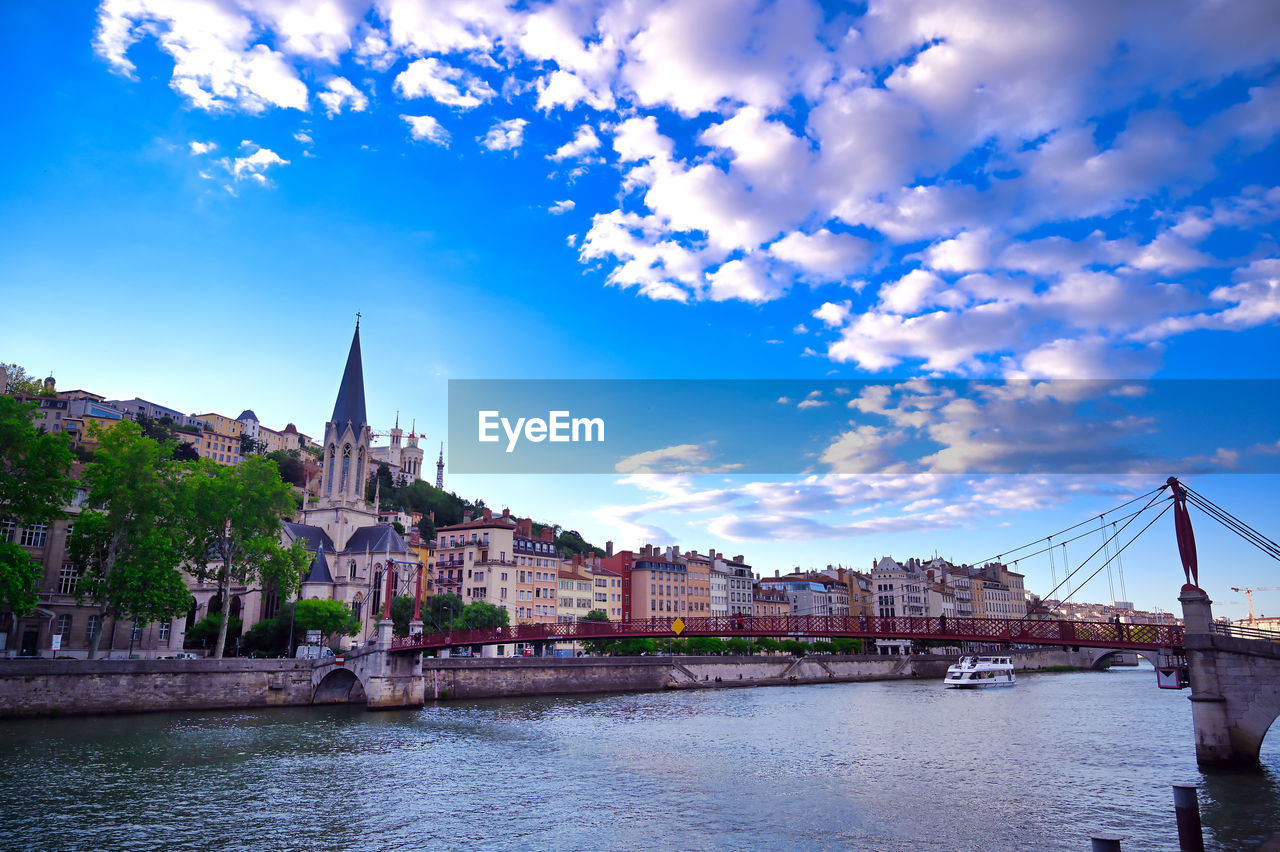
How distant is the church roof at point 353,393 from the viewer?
89.3m

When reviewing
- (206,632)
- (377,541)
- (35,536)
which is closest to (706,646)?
(377,541)

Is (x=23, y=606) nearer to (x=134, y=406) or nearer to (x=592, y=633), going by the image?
(x=592, y=633)

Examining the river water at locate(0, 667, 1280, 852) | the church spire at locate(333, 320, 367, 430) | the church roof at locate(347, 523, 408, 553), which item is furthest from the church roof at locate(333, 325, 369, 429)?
the river water at locate(0, 667, 1280, 852)

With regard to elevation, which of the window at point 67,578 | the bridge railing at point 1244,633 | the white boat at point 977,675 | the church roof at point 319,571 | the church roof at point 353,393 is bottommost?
the white boat at point 977,675

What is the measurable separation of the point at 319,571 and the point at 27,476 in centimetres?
4059

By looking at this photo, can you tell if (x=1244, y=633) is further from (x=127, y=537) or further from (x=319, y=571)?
(x=319, y=571)

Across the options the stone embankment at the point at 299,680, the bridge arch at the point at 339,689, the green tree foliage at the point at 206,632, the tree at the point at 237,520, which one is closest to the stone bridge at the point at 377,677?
the bridge arch at the point at 339,689

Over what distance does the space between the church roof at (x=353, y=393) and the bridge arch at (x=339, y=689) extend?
41396 mm

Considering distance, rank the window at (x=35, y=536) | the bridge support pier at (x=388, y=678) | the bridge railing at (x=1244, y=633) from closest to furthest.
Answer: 1. the bridge railing at (x=1244, y=633)
2. the bridge support pier at (x=388, y=678)
3. the window at (x=35, y=536)

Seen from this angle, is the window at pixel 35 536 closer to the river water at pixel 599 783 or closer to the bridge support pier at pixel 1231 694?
the river water at pixel 599 783

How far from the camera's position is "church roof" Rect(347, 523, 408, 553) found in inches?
3334

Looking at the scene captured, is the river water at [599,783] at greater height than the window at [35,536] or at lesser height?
lesser

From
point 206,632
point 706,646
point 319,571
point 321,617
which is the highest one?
point 319,571

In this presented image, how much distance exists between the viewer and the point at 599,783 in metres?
27.1
